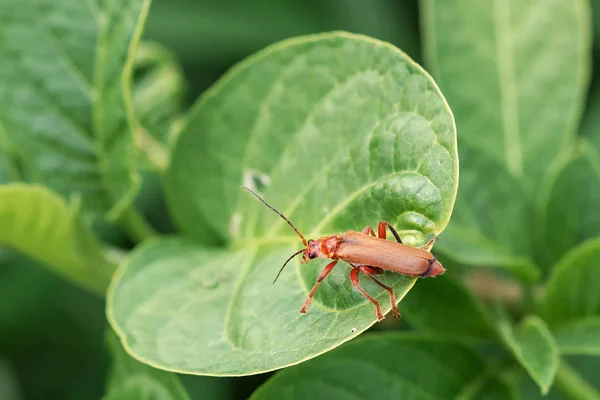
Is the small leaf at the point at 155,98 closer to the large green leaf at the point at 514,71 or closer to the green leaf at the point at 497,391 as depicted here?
the large green leaf at the point at 514,71

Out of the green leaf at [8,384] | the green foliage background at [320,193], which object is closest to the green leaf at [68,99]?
the green foliage background at [320,193]

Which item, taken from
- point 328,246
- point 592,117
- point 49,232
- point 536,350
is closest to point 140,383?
point 49,232

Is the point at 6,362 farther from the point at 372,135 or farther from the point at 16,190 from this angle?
the point at 372,135

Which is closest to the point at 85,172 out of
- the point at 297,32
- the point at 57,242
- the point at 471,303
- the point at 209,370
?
the point at 57,242

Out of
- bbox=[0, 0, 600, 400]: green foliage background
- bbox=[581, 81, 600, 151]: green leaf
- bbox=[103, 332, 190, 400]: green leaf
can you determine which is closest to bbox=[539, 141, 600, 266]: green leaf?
bbox=[0, 0, 600, 400]: green foliage background

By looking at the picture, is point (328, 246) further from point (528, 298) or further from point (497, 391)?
point (528, 298)

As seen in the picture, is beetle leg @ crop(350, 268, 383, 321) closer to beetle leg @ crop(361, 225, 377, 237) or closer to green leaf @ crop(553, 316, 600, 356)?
beetle leg @ crop(361, 225, 377, 237)

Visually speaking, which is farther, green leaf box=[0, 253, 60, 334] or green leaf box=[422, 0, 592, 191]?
green leaf box=[0, 253, 60, 334]
